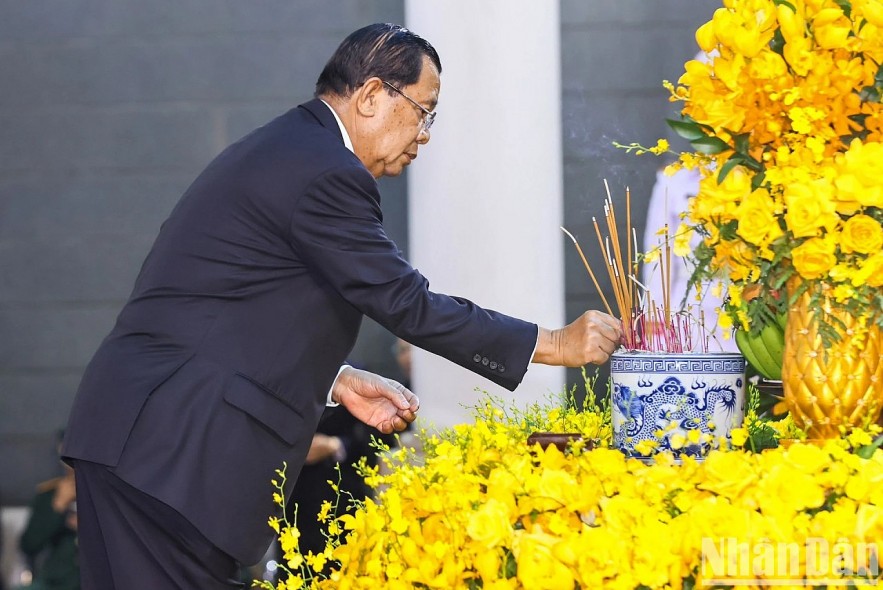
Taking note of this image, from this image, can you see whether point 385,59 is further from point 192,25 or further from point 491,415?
point 192,25

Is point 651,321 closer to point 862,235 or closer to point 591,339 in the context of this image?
point 591,339

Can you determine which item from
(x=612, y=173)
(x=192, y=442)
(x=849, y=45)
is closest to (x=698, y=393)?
(x=849, y=45)

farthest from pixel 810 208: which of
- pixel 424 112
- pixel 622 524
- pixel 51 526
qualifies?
pixel 51 526

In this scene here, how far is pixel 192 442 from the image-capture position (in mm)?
1961

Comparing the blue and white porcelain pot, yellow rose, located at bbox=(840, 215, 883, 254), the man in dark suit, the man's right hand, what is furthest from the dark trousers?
yellow rose, located at bbox=(840, 215, 883, 254)

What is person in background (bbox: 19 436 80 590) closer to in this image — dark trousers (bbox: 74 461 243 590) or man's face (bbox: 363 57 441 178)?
dark trousers (bbox: 74 461 243 590)

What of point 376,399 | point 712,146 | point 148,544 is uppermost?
point 712,146

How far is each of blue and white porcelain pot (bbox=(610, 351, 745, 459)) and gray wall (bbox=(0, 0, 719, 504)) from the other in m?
3.15

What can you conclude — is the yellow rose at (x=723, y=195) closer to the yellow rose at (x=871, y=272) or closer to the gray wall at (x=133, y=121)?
the yellow rose at (x=871, y=272)

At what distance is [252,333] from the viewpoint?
79.4 inches

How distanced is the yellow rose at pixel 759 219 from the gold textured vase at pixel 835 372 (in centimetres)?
9

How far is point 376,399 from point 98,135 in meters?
3.11

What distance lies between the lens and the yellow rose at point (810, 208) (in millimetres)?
1418

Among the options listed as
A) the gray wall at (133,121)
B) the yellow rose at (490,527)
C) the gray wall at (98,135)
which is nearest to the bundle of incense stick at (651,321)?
the yellow rose at (490,527)
